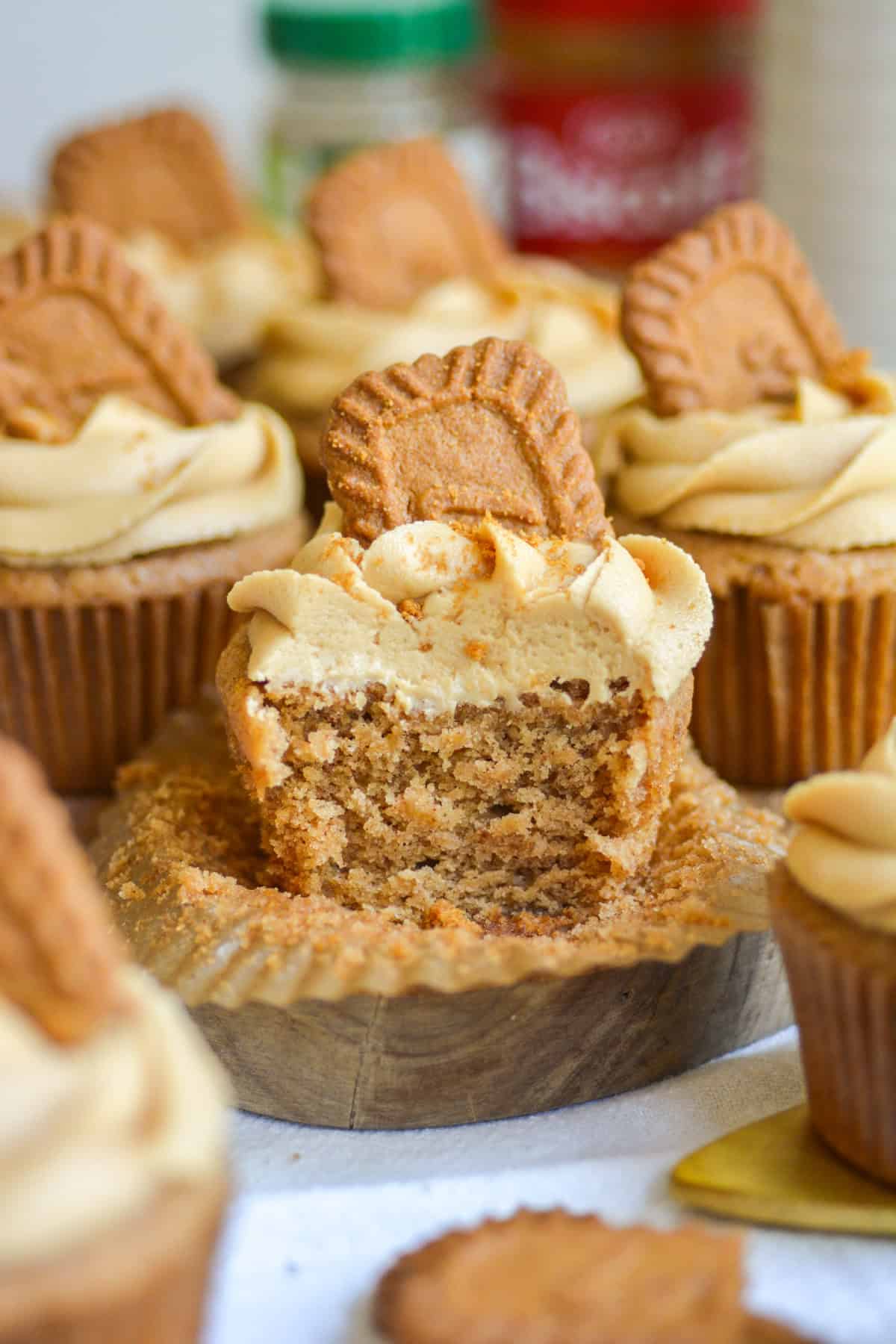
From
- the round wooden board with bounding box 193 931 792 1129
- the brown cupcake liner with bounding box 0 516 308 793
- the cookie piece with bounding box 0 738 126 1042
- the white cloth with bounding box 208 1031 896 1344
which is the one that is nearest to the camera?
the cookie piece with bounding box 0 738 126 1042

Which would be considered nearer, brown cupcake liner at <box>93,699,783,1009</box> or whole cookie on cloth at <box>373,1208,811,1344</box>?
whole cookie on cloth at <box>373,1208,811,1344</box>

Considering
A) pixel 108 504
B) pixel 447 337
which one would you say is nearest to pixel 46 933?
→ pixel 108 504

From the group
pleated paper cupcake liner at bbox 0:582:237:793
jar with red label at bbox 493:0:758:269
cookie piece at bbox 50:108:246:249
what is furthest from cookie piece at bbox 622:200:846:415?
jar with red label at bbox 493:0:758:269

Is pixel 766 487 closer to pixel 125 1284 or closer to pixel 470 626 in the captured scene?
pixel 470 626

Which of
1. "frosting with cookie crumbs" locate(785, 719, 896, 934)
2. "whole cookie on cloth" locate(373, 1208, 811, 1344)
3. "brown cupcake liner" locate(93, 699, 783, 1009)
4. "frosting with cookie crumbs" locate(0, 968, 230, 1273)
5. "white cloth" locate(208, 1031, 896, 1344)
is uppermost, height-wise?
"frosting with cookie crumbs" locate(0, 968, 230, 1273)

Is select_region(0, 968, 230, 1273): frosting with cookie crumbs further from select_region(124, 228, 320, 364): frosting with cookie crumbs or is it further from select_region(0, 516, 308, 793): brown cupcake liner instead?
select_region(124, 228, 320, 364): frosting with cookie crumbs

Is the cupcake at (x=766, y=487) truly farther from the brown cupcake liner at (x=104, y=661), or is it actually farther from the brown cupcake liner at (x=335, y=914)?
the brown cupcake liner at (x=104, y=661)

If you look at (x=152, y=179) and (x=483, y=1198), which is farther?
(x=152, y=179)

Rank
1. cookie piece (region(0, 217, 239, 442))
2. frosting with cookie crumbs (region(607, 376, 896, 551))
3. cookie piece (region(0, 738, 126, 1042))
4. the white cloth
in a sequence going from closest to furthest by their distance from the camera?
cookie piece (region(0, 738, 126, 1042))
the white cloth
frosting with cookie crumbs (region(607, 376, 896, 551))
cookie piece (region(0, 217, 239, 442))
